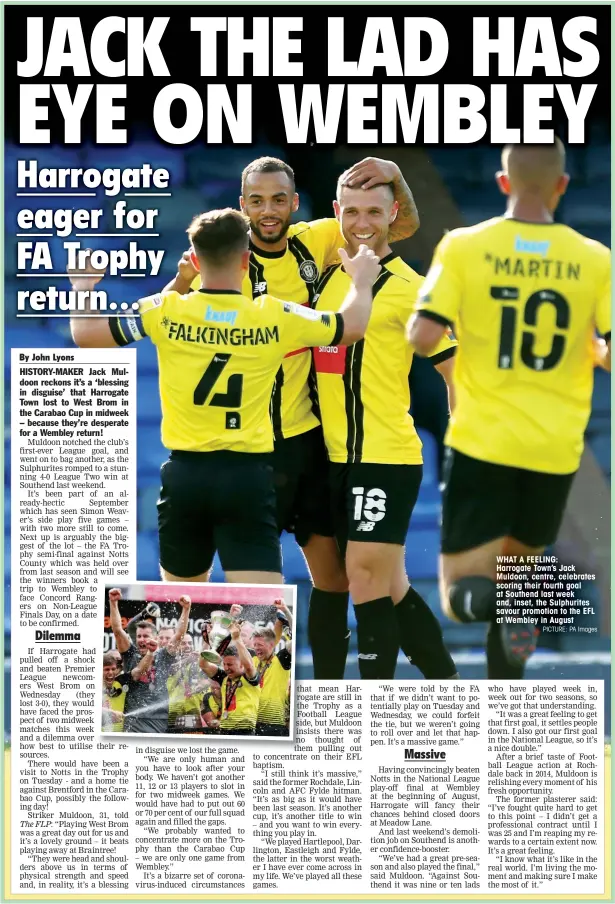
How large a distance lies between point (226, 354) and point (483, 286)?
1.14m

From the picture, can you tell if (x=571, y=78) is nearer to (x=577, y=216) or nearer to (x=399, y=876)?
(x=577, y=216)

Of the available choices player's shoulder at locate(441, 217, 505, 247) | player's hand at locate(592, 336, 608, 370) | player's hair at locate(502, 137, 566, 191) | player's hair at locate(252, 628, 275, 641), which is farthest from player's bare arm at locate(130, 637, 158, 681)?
player's hair at locate(502, 137, 566, 191)

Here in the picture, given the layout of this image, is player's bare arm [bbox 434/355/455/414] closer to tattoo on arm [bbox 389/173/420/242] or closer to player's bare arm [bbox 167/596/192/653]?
tattoo on arm [bbox 389/173/420/242]

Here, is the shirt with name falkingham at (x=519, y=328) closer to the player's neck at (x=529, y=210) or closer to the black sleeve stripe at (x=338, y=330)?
the player's neck at (x=529, y=210)

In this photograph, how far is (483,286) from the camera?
15.4 feet

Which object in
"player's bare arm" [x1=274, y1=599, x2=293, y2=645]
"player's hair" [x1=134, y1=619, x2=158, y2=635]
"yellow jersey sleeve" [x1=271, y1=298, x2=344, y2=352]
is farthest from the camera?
"player's hair" [x1=134, y1=619, x2=158, y2=635]

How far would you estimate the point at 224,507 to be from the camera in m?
4.64

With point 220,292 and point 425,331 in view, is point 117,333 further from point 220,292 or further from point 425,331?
point 425,331

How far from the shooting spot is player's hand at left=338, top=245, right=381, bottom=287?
15.8 feet

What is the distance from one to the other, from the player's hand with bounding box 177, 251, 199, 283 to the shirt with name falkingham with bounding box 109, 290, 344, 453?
20cm

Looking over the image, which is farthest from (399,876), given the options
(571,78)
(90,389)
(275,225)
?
(571,78)

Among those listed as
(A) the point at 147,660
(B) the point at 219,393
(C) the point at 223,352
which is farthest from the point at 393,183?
(A) the point at 147,660

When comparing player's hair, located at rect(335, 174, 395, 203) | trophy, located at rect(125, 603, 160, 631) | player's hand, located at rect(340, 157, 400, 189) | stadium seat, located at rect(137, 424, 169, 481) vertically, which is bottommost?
trophy, located at rect(125, 603, 160, 631)

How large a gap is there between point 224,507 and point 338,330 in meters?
0.90
